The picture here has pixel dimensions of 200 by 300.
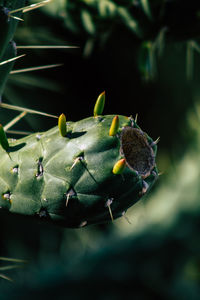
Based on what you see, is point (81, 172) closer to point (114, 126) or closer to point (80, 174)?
point (80, 174)

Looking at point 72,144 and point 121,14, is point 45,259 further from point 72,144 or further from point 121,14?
point 72,144

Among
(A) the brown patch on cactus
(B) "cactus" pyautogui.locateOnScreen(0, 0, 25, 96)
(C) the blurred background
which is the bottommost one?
(C) the blurred background

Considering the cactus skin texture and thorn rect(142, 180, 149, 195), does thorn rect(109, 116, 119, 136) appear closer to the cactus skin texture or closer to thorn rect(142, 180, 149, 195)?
the cactus skin texture

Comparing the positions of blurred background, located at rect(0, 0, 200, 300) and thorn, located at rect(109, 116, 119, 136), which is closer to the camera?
thorn, located at rect(109, 116, 119, 136)

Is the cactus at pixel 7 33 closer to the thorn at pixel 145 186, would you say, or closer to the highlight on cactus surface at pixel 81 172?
the highlight on cactus surface at pixel 81 172

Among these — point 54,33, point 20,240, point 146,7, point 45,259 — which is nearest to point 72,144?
point 146,7

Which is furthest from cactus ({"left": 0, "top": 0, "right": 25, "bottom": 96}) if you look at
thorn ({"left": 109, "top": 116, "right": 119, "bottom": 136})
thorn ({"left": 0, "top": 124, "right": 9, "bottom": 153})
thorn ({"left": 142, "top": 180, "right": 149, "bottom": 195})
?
thorn ({"left": 142, "top": 180, "right": 149, "bottom": 195})

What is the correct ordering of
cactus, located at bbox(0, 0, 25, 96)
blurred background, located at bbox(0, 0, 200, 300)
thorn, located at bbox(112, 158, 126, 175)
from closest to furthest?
thorn, located at bbox(112, 158, 126, 175)
cactus, located at bbox(0, 0, 25, 96)
blurred background, located at bbox(0, 0, 200, 300)
